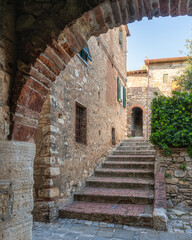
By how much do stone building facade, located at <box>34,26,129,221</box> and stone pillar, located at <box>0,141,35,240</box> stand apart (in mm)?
2157

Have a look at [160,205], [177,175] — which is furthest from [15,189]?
[177,175]

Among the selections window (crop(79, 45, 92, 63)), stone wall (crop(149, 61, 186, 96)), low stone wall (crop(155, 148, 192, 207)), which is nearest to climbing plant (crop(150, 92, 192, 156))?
low stone wall (crop(155, 148, 192, 207))

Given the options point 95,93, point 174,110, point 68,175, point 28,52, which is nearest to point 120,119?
point 95,93

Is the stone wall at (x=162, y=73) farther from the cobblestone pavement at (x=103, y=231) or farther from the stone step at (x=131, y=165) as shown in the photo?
the cobblestone pavement at (x=103, y=231)

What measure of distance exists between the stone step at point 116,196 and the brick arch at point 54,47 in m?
3.40

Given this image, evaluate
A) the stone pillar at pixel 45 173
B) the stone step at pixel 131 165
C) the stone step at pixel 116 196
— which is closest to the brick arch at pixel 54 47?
the stone pillar at pixel 45 173

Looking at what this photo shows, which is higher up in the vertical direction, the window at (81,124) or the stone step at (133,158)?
the window at (81,124)

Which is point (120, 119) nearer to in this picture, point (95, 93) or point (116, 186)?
point (95, 93)

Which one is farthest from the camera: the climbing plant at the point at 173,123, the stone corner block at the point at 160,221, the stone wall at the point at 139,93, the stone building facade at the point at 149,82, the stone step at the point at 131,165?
the stone wall at the point at 139,93

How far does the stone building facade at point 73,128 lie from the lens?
4.15 meters

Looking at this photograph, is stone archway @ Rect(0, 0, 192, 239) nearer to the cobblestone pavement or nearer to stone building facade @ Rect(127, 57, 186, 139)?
the cobblestone pavement

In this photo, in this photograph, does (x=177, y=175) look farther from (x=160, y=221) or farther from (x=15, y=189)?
(x=15, y=189)

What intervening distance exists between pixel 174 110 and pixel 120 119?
543cm

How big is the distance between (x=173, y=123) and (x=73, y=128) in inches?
101
